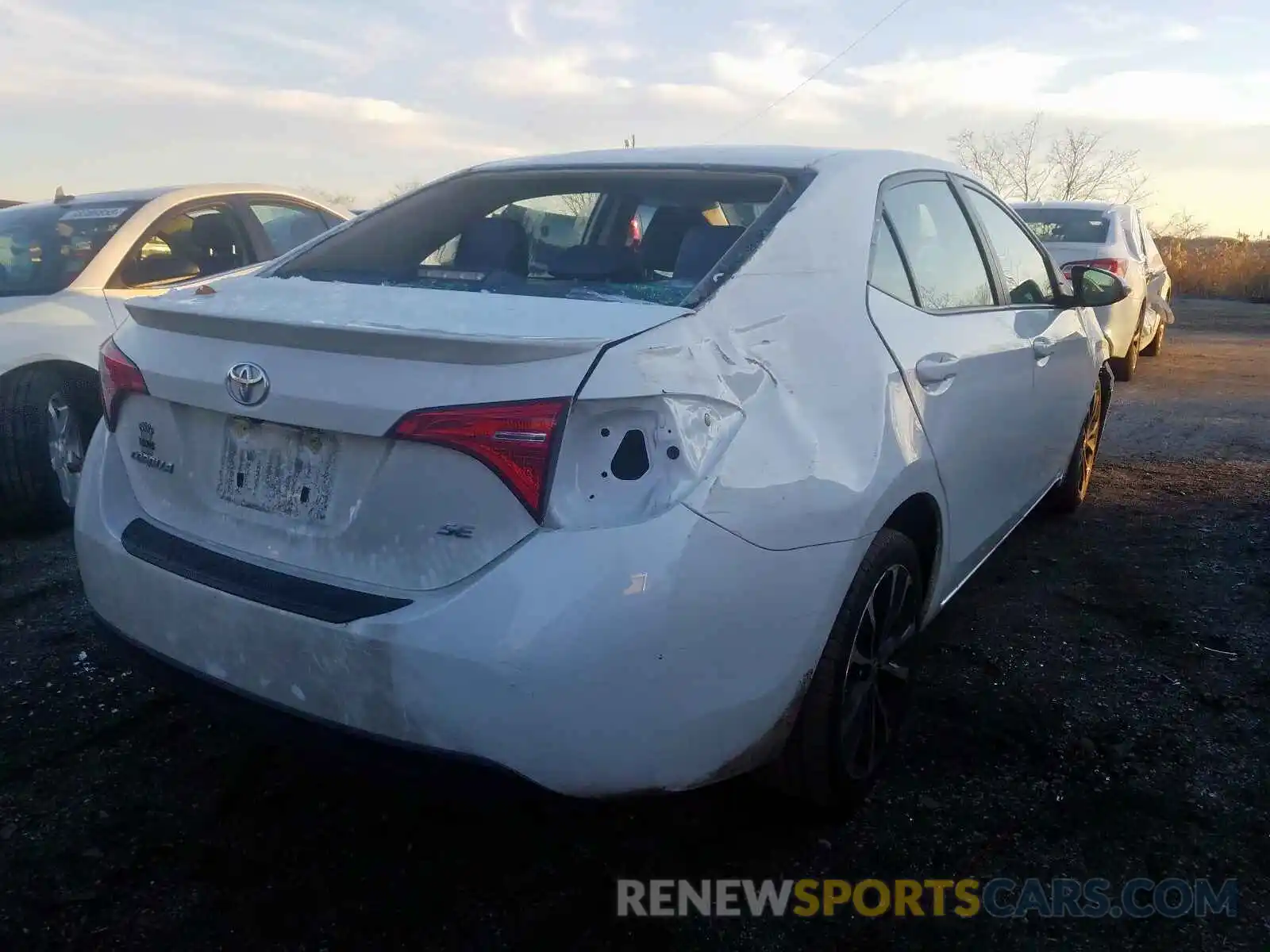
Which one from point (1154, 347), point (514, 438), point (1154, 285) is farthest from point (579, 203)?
point (1154, 347)

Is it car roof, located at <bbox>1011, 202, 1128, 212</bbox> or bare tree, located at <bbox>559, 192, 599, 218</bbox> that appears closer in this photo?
bare tree, located at <bbox>559, 192, 599, 218</bbox>

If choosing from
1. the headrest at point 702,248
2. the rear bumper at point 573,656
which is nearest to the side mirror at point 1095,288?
the headrest at point 702,248

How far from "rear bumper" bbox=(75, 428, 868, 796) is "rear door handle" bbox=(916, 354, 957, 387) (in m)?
0.70

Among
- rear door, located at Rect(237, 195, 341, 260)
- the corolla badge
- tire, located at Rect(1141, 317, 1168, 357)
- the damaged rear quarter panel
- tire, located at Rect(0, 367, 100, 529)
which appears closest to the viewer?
the damaged rear quarter panel

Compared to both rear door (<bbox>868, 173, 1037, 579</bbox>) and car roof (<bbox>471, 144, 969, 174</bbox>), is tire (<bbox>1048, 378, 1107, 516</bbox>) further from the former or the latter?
car roof (<bbox>471, 144, 969, 174</bbox>)

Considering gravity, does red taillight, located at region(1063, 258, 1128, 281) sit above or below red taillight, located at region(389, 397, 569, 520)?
above

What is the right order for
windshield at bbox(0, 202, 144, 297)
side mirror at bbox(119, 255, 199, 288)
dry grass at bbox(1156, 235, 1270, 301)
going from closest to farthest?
1. windshield at bbox(0, 202, 144, 297)
2. side mirror at bbox(119, 255, 199, 288)
3. dry grass at bbox(1156, 235, 1270, 301)

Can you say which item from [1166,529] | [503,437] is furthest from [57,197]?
[1166,529]

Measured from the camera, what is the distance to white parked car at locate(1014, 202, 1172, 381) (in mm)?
8047

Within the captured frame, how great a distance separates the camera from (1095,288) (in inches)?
156

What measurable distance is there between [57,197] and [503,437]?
17.0 feet

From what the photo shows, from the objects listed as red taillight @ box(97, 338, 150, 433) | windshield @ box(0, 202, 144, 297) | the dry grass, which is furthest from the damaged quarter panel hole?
the dry grass

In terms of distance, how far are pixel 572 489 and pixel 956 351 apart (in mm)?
1393

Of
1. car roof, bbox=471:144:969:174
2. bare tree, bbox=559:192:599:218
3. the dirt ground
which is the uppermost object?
car roof, bbox=471:144:969:174
